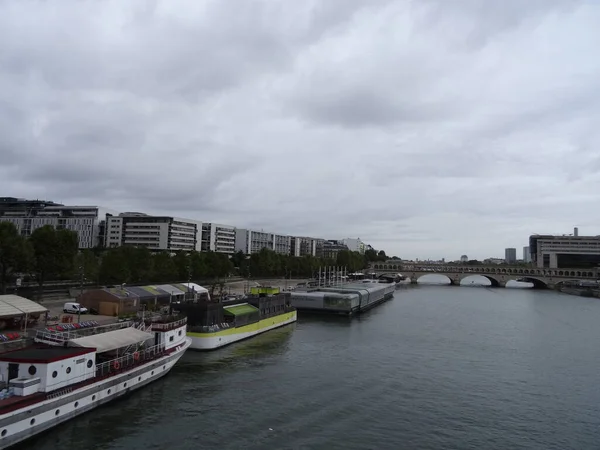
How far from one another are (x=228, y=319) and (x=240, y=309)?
14.8 ft

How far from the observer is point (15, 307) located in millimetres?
42188

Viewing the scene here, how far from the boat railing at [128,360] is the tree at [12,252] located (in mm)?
36701

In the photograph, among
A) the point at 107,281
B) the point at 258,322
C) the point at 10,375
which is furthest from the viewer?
the point at 107,281

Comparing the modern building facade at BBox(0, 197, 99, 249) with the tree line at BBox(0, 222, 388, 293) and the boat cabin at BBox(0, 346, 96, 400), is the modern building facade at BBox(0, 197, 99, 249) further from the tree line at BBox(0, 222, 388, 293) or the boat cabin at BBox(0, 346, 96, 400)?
the boat cabin at BBox(0, 346, 96, 400)

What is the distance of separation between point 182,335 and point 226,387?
989 centimetres

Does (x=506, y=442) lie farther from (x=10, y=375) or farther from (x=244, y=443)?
(x=10, y=375)

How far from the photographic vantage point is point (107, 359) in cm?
3450

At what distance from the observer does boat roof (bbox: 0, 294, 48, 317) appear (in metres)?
Answer: 40.8

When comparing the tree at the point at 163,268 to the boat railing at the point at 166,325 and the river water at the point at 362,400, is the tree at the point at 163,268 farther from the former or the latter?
the boat railing at the point at 166,325

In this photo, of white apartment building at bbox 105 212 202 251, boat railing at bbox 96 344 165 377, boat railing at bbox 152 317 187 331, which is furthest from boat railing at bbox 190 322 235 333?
white apartment building at bbox 105 212 202 251

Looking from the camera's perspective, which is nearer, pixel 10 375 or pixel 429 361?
pixel 10 375

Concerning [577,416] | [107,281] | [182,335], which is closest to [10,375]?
[182,335]

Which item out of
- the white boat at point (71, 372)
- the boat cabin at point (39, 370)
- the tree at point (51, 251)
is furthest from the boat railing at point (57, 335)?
the tree at point (51, 251)

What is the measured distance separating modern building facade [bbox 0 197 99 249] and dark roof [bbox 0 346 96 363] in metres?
164
